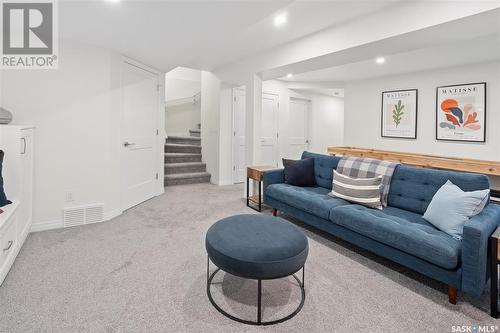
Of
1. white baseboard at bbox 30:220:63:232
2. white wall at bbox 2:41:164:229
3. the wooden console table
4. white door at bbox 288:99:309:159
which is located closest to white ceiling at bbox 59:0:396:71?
white wall at bbox 2:41:164:229

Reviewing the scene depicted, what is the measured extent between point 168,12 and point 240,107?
3.42 m

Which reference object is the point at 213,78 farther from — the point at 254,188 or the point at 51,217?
the point at 51,217

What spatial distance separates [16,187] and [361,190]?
3.29m

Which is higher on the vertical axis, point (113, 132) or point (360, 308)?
point (113, 132)

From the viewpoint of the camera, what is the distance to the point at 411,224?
86.0 inches

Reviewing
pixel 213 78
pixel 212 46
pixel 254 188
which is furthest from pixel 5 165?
pixel 213 78

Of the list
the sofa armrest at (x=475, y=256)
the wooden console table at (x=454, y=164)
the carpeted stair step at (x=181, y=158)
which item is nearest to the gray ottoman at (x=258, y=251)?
the sofa armrest at (x=475, y=256)

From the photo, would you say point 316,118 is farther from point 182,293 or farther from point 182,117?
point 182,293

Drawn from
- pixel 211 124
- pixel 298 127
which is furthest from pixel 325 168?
pixel 298 127

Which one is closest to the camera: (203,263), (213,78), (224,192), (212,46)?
(203,263)

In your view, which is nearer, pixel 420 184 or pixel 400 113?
pixel 420 184

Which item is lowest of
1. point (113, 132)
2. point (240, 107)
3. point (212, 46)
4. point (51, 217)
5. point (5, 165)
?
point (51, 217)

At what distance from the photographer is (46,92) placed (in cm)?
311

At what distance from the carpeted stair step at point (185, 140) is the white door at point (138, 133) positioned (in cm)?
184
